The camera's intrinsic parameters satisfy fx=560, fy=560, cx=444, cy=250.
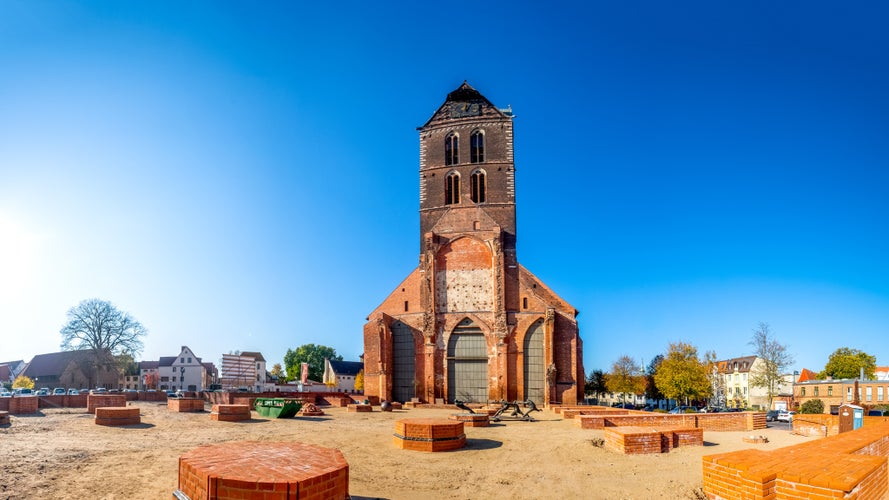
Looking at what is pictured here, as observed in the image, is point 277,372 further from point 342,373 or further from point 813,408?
point 813,408

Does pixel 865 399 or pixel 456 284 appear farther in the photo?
pixel 865 399

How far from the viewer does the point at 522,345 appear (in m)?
39.2

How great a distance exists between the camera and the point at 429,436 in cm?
1354

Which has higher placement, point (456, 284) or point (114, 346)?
point (456, 284)

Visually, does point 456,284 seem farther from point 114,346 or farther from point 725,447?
point 114,346

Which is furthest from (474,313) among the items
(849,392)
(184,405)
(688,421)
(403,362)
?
(849,392)

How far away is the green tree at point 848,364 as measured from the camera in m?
A: 63.3

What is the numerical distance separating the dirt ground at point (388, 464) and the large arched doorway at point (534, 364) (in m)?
20.7

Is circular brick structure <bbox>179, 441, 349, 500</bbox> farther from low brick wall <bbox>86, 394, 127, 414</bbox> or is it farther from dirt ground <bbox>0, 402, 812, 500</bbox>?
low brick wall <bbox>86, 394, 127, 414</bbox>

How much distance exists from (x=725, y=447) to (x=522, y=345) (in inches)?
964

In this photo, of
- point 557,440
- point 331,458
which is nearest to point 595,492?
point 331,458

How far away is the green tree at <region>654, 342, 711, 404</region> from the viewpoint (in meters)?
43.3

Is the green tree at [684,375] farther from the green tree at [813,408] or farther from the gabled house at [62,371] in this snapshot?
the gabled house at [62,371]

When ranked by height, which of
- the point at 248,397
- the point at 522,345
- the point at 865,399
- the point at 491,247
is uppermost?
the point at 491,247
